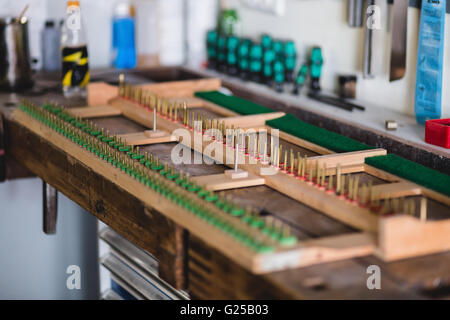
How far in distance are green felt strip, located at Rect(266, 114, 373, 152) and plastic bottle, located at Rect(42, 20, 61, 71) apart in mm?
1391

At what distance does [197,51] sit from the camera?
375 centimetres

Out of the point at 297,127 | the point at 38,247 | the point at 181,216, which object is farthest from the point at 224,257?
the point at 38,247

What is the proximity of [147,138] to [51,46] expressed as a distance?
4.50 ft

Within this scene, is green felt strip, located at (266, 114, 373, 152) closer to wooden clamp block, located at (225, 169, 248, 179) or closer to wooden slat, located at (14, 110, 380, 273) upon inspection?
wooden clamp block, located at (225, 169, 248, 179)

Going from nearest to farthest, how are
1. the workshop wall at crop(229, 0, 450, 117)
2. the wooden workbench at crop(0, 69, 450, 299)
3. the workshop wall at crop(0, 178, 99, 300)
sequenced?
the wooden workbench at crop(0, 69, 450, 299)
the workshop wall at crop(229, 0, 450, 117)
the workshop wall at crop(0, 178, 99, 300)

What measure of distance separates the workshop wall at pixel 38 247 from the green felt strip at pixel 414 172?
1.82 metres

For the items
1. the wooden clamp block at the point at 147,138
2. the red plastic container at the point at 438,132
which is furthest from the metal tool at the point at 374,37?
the wooden clamp block at the point at 147,138

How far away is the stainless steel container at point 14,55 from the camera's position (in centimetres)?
311

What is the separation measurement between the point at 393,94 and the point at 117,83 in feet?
3.80

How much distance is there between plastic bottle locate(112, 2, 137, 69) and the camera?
11.8 feet

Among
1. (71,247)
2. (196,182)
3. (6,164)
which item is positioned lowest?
(71,247)

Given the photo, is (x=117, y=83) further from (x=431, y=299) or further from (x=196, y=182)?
(x=431, y=299)

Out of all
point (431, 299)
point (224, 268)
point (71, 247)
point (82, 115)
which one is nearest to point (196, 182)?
point (224, 268)

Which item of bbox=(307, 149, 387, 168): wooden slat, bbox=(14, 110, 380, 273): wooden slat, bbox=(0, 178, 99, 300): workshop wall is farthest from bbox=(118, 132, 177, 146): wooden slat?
bbox=(0, 178, 99, 300): workshop wall
